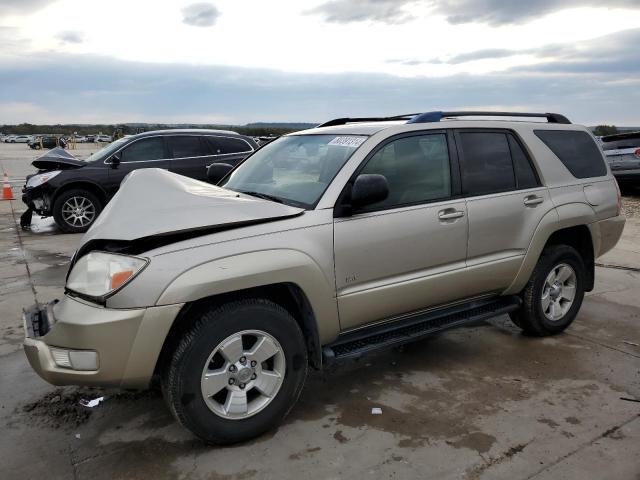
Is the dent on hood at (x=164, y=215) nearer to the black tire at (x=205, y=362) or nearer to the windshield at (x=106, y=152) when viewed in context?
the black tire at (x=205, y=362)

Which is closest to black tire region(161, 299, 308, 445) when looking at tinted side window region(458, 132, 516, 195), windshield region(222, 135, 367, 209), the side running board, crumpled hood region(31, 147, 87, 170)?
the side running board

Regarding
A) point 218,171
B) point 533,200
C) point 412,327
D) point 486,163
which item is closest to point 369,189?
point 412,327

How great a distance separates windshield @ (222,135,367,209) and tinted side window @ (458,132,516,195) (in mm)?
897

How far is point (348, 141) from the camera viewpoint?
3658mm

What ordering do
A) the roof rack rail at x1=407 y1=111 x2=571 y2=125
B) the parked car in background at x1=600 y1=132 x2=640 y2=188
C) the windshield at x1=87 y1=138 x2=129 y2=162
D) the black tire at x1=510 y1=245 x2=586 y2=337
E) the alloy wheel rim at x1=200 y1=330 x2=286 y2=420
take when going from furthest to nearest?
the parked car in background at x1=600 y1=132 x2=640 y2=188
the windshield at x1=87 y1=138 x2=129 y2=162
the black tire at x1=510 y1=245 x2=586 y2=337
the roof rack rail at x1=407 y1=111 x2=571 y2=125
the alloy wheel rim at x1=200 y1=330 x2=286 y2=420

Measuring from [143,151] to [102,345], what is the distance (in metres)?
7.89

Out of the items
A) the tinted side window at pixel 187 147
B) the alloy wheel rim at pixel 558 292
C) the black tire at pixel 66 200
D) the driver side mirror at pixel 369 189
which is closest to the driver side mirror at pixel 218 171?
the driver side mirror at pixel 369 189

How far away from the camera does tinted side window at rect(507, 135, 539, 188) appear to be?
4262mm

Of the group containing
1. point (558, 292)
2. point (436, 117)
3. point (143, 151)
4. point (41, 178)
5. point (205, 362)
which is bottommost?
point (558, 292)

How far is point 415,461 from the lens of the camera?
2871mm

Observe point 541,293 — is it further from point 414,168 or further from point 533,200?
point 414,168

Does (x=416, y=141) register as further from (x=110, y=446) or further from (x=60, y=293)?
(x=60, y=293)

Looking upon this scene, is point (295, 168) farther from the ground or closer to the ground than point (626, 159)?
farther from the ground

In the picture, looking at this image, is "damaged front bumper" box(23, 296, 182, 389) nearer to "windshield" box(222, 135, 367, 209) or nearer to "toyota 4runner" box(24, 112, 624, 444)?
"toyota 4runner" box(24, 112, 624, 444)
